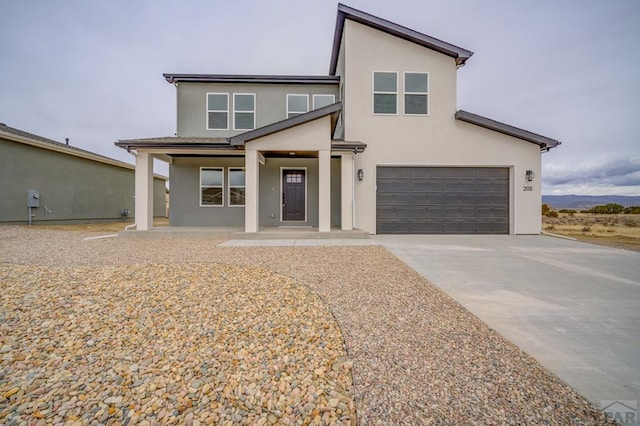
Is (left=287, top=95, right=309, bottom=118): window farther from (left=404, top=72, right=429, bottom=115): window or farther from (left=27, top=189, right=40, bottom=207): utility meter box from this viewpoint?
(left=27, top=189, right=40, bottom=207): utility meter box

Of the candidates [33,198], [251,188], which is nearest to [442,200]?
[251,188]

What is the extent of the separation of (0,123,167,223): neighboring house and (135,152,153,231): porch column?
751 centimetres

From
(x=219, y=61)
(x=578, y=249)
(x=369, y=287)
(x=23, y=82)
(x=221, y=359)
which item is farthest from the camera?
(x=219, y=61)

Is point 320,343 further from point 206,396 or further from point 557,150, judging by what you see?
point 557,150

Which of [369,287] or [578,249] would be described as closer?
[369,287]

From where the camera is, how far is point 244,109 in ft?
40.6

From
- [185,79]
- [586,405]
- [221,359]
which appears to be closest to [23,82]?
[185,79]

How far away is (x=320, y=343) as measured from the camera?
8.48 feet

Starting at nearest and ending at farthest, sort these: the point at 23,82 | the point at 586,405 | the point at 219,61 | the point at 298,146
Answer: the point at 586,405, the point at 298,146, the point at 23,82, the point at 219,61

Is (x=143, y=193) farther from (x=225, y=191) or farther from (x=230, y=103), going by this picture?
(x=230, y=103)

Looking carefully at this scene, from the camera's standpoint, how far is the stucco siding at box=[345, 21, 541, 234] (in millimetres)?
10516

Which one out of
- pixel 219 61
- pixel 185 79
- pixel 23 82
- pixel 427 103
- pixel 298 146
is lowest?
pixel 298 146

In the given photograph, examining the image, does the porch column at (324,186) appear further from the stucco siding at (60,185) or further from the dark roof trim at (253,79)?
the stucco siding at (60,185)

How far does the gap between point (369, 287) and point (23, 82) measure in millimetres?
28091
